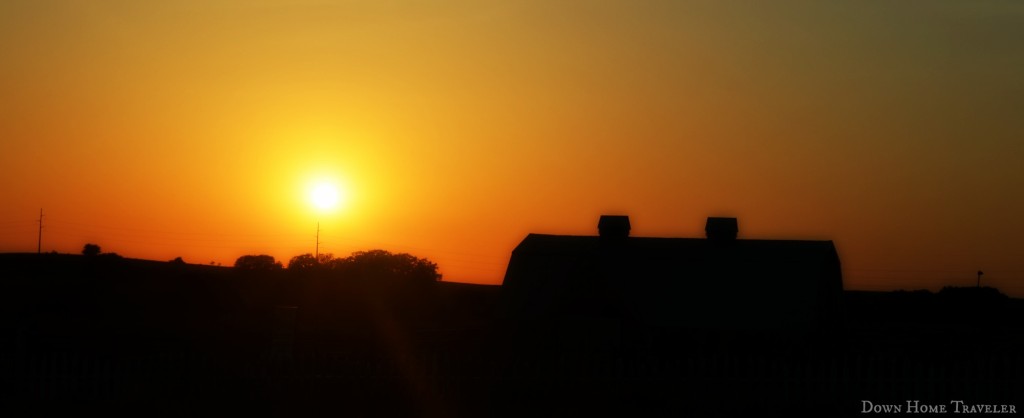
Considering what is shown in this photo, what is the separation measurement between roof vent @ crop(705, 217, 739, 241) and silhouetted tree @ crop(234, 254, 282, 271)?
197 ft

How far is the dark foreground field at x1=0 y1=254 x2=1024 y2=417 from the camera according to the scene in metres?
23.1

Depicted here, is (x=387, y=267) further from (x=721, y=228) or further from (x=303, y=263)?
(x=721, y=228)

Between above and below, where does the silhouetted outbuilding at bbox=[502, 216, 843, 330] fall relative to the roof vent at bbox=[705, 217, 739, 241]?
below

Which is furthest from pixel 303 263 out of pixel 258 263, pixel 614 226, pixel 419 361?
pixel 419 361

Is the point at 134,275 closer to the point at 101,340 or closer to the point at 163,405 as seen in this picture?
the point at 101,340

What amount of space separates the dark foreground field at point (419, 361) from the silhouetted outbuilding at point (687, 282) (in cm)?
56

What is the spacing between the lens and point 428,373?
78.7 feet

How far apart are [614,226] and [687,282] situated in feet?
20.9

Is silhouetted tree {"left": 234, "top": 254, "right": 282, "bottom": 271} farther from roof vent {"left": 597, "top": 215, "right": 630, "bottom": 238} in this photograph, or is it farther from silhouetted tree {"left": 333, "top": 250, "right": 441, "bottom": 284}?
roof vent {"left": 597, "top": 215, "right": 630, "bottom": 238}

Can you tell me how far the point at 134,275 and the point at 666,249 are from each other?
5083cm

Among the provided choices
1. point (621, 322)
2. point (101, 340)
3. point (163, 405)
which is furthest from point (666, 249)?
point (163, 405)

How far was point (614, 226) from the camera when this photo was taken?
5072 centimetres

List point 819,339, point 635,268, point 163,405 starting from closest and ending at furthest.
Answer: point 163,405, point 819,339, point 635,268

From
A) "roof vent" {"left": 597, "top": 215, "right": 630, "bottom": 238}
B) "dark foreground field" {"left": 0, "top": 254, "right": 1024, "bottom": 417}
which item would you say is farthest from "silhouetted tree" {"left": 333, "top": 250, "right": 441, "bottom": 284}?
"roof vent" {"left": 597, "top": 215, "right": 630, "bottom": 238}
